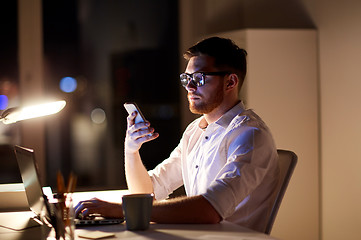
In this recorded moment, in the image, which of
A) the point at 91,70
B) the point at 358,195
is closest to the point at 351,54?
the point at 358,195

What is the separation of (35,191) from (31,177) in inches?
2.2

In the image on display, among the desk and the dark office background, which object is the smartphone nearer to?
the desk

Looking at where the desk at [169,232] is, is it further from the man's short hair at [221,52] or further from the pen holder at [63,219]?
the man's short hair at [221,52]

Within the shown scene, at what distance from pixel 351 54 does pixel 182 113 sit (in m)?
1.74

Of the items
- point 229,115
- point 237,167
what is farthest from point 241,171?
point 229,115

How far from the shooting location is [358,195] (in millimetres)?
3951

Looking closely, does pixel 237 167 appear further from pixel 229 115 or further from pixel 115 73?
pixel 115 73

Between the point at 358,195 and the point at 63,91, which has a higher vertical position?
the point at 63,91

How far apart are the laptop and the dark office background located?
3.22 metres

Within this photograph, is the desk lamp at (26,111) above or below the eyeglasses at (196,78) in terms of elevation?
below

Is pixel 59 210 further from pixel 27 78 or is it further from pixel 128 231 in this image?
pixel 27 78

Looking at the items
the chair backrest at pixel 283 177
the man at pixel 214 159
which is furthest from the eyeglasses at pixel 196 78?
the chair backrest at pixel 283 177

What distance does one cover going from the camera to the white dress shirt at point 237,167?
6.30ft

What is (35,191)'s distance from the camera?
1.82m
